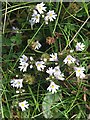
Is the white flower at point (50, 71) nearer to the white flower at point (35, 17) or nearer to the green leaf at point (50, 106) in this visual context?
the green leaf at point (50, 106)

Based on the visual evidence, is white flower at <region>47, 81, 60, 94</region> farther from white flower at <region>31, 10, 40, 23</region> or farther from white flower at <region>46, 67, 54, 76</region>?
white flower at <region>31, 10, 40, 23</region>

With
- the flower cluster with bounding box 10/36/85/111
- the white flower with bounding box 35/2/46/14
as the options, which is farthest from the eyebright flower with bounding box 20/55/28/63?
the white flower with bounding box 35/2/46/14

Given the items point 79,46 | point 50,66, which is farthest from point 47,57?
point 79,46

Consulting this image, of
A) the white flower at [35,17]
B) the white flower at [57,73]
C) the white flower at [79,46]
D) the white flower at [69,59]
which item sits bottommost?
the white flower at [57,73]

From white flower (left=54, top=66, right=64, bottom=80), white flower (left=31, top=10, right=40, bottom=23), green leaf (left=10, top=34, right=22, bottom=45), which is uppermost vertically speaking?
white flower (left=31, top=10, right=40, bottom=23)

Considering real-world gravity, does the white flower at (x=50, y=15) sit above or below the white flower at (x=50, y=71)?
above

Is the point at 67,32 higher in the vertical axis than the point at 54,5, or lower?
lower

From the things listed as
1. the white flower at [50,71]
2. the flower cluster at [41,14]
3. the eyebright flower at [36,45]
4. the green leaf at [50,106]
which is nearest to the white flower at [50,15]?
the flower cluster at [41,14]

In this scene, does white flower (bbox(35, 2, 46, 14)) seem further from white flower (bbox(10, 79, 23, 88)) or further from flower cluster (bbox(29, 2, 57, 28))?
white flower (bbox(10, 79, 23, 88))

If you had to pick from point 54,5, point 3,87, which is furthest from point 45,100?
point 54,5

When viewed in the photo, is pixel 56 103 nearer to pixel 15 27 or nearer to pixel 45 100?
pixel 45 100

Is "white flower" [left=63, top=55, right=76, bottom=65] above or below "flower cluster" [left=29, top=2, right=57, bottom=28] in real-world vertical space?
below
